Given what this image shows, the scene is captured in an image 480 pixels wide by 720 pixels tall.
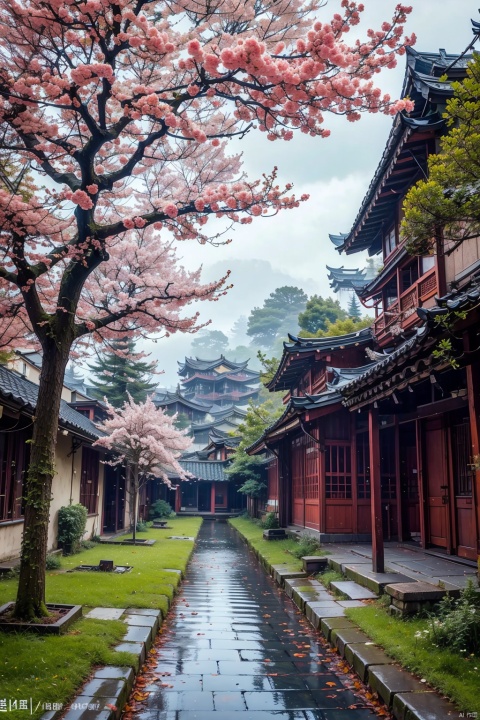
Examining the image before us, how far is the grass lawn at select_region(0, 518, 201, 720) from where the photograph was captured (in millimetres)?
4469

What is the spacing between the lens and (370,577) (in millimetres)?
8648

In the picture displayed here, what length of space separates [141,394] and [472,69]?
30.1 m

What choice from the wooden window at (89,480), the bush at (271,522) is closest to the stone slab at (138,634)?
the wooden window at (89,480)

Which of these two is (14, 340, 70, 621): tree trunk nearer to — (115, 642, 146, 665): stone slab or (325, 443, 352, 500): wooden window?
(115, 642, 146, 665): stone slab

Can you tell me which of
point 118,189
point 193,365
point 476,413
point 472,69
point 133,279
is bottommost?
point 476,413

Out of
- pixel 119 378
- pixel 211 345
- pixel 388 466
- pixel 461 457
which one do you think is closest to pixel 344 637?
pixel 461 457

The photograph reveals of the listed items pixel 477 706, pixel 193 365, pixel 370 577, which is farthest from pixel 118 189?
pixel 193 365

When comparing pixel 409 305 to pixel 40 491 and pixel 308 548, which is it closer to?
pixel 308 548

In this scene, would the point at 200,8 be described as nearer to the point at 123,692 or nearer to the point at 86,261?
the point at 86,261

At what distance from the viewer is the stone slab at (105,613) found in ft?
23.5

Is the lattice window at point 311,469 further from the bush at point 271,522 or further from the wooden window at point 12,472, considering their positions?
the wooden window at point 12,472

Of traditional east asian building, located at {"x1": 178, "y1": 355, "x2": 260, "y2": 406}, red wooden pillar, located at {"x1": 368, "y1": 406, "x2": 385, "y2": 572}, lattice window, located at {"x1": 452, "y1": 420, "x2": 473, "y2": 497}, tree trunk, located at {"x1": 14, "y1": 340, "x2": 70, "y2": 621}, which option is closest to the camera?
tree trunk, located at {"x1": 14, "y1": 340, "x2": 70, "y2": 621}

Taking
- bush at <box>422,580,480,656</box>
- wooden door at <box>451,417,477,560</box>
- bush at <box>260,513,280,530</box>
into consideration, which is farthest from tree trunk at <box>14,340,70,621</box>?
→ bush at <box>260,513,280,530</box>

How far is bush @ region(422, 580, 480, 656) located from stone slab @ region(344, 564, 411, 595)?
220 centimetres
